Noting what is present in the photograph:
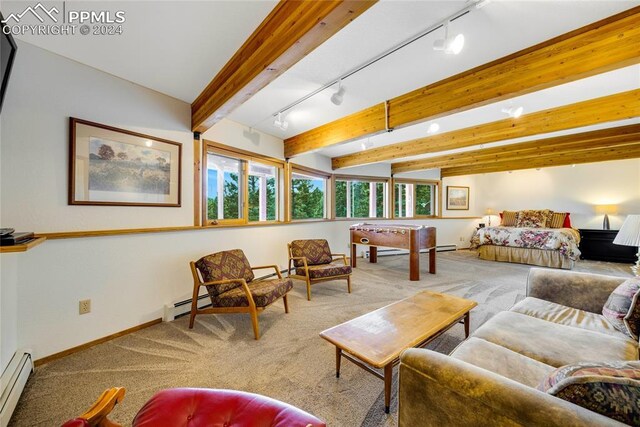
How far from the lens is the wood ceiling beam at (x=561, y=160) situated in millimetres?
4891

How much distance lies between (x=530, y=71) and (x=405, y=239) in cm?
297

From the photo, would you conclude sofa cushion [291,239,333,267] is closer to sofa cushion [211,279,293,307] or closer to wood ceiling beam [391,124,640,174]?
sofa cushion [211,279,293,307]

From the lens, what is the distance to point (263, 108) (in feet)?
10.4

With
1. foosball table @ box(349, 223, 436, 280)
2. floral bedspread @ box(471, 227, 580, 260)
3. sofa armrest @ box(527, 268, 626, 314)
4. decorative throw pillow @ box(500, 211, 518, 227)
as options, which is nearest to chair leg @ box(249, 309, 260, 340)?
sofa armrest @ box(527, 268, 626, 314)

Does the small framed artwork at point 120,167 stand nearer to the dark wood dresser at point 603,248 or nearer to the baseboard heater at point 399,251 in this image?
the baseboard heater at point 399,251

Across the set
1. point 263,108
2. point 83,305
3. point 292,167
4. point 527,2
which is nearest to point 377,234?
point 292,167

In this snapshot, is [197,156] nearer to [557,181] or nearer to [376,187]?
[376,187]

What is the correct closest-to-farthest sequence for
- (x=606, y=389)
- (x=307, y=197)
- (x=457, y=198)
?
1. (x=606, y=389)
2. (x=307, y=197)
3. (x=457, y=198)

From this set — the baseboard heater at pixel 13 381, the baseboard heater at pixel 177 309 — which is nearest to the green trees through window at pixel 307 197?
the baseboard heater at pixel 177 309

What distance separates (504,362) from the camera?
1.29m

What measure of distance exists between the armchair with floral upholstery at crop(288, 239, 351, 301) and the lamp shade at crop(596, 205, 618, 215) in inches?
262

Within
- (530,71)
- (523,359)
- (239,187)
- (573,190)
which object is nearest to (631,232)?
(530,71)

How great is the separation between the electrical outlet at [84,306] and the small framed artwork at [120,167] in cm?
86

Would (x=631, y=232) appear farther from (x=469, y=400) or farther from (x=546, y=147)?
(x=546, y=147)
